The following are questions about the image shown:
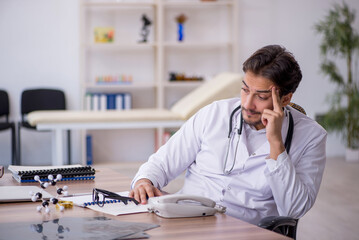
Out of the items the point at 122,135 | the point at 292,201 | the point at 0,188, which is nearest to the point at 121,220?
the point at 0,188

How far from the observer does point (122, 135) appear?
6500 mm

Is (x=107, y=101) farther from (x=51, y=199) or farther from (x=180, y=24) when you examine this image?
(x=51, y=199)

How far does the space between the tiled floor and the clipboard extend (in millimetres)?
2110

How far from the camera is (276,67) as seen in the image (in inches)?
73.0

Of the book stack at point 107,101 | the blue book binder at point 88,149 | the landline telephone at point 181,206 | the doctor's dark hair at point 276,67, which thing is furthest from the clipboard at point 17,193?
the blue book binder at point 88,149

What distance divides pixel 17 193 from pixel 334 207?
10.1 feet

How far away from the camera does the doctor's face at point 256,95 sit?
1861 millimetres

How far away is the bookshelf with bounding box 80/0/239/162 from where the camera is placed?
6.16 m

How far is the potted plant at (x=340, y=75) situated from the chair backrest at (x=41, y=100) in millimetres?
3147

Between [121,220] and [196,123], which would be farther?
[196,123]

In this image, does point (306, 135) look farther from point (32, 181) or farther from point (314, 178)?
point (32, 181)

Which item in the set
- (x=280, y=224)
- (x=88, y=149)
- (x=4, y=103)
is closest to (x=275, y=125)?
(x=280, y=224)

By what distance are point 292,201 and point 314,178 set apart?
0.13m

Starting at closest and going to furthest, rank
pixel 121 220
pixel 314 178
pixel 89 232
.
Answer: pixel 89 232, pixel 121 220, pixel 314 178
